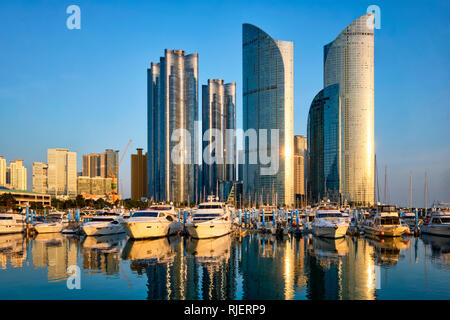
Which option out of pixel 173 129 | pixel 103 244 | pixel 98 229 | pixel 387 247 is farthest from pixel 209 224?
pixel 173 129

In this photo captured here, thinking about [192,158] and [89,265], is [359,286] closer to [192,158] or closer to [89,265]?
[89,265]

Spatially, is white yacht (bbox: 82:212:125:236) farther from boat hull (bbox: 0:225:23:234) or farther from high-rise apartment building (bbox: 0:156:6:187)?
high-rise apartment building (bbox: 0:156:6:187)

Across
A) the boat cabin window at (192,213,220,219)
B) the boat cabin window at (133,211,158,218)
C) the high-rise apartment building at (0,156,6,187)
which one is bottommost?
the boat cabin window at (192,213,220,219)

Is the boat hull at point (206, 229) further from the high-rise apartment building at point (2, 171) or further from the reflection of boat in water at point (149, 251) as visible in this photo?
the high-rise apartment building at point (2, 171)

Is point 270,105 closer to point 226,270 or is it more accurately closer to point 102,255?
point 102,255

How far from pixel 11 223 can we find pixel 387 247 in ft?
153

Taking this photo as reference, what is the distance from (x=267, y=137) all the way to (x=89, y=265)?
15962cm

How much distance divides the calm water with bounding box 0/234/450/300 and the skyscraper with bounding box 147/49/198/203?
14070 cm

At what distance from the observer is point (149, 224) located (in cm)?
4569

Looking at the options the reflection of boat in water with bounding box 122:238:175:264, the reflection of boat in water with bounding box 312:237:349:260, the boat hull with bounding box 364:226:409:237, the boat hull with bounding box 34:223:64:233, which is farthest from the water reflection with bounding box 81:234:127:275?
the boat hull with bounding box 364:226:409:237

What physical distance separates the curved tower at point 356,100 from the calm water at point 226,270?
435 ft

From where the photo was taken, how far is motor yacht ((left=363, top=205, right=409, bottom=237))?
4884 cm
